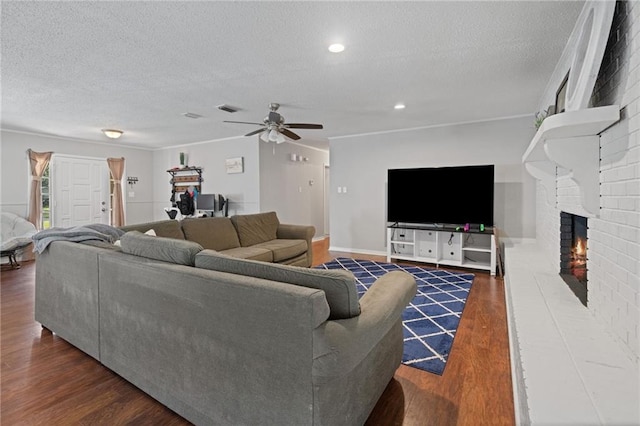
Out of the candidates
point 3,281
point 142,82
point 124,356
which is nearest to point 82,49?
point 142,82

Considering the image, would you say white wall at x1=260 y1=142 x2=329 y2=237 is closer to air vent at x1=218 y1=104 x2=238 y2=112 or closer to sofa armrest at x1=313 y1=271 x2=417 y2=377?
air vent at x1=218 y1=104 x2=238 y2=112

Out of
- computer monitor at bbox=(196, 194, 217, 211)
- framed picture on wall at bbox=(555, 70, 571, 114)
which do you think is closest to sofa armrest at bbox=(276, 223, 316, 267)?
computer monitor at bbox=(196, 194, 217, 211)

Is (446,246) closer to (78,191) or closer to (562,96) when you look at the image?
(562,96)

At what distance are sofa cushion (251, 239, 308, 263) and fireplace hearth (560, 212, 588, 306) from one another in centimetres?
290

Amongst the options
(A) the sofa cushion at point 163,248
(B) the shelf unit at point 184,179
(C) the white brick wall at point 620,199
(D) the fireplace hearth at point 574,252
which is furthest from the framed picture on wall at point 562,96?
(B) the shelf unit at point 184,179

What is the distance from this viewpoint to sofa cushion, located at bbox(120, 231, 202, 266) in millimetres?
1650

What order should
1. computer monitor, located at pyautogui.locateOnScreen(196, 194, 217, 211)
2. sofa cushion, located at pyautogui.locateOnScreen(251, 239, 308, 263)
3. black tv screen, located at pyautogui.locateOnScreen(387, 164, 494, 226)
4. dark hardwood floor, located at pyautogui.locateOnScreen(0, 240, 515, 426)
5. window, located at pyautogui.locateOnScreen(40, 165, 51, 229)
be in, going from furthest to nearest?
computer monitor, located at pyautogui.locateOnScreen(196, 194, 217, 211), window, located at pyautogui.locateOnScreen(40, 165, 51, 229), black tv screen, located at pyautogui.locateOnScreen(387, 164, 494, 226), sofa cushion, located at pyautogui.locateOnScreen(251, 239, 308, 263), dark hardwood floor, located at pyautogui.locateOnScreen(0, 240, 515, 426)

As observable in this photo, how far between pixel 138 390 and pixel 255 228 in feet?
9.15

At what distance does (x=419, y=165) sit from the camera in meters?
5.38

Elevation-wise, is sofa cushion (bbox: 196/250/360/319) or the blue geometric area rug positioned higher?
sofa cushion (bbox: 196/250/360/319)

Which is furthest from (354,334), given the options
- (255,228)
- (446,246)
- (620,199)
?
(446,246)

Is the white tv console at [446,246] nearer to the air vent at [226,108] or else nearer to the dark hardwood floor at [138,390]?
the dark hardwood floor at [138,390]

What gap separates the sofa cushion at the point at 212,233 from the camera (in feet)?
12.2

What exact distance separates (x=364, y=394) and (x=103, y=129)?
19.6ft
